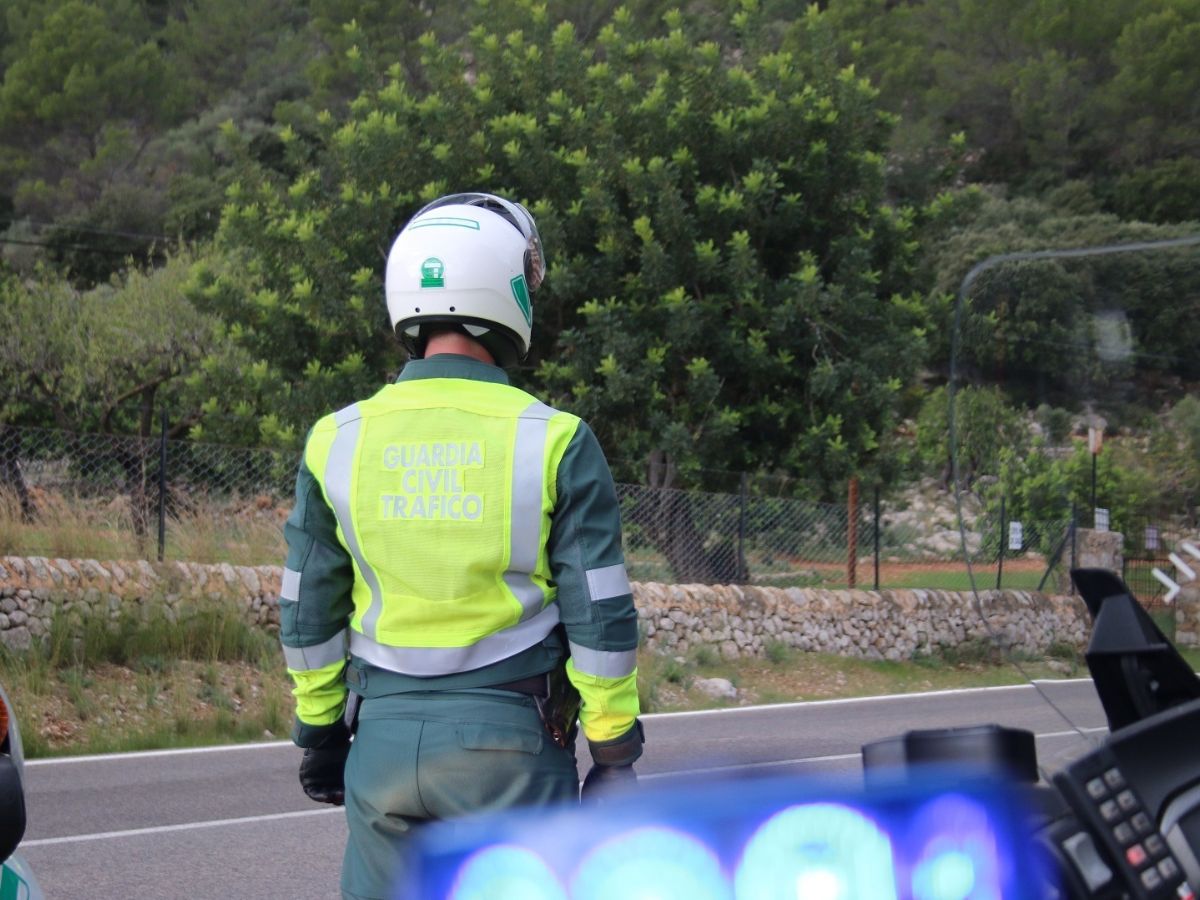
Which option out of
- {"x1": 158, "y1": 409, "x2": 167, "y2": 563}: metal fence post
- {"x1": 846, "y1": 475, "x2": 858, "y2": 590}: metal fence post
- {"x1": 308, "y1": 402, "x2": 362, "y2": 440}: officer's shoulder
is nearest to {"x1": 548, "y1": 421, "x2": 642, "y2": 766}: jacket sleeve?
{"x1": 308, "y1": 402, "x2": 362, "y2": 440}: officer's shoulder

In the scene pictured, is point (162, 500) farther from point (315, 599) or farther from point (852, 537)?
point (315, 599)

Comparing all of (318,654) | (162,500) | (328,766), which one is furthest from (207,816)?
(162,500)

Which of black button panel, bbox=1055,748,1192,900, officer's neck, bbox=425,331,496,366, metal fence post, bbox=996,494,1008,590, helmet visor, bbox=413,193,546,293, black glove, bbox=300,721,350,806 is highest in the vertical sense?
helmet visor, bbox=413,193,546,293

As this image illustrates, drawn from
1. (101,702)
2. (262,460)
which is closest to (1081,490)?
(101,702)

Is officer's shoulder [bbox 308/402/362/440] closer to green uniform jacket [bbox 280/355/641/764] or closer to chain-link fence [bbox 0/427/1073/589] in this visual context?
green uniform jacket [bbox 280/355/641/764]

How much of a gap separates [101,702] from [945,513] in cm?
1024

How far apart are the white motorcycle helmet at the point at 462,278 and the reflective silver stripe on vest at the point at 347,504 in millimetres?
294

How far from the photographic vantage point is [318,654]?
8.93ft

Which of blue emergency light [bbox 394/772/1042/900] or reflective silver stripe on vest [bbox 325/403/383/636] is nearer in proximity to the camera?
blue emergency light [bbox 394/772/1042/900]

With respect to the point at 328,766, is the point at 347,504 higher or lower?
higher

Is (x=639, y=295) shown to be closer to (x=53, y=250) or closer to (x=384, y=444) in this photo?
(x=384, y=444)

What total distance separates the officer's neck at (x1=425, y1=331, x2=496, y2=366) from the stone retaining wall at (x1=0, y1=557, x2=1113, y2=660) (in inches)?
166

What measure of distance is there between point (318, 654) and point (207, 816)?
5.22 m

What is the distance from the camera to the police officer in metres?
2.46
